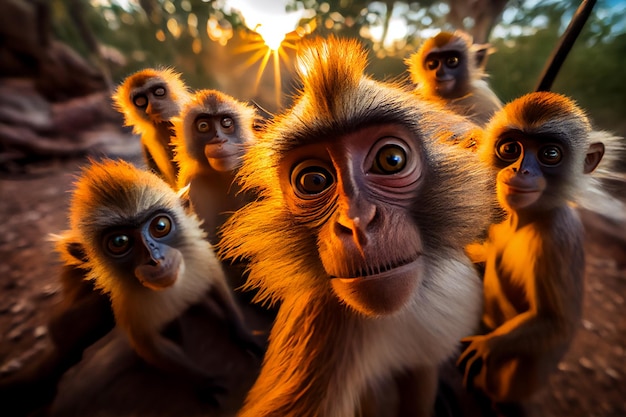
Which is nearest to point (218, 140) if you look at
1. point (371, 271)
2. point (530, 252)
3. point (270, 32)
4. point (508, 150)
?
point (270, 32)

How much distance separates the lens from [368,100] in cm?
61

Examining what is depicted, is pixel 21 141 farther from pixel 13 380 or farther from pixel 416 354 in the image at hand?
pixel 416 354

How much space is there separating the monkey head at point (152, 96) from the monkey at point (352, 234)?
236 millimetres

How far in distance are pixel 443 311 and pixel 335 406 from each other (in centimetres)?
32

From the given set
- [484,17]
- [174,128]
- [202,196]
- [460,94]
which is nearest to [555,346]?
[460,94]

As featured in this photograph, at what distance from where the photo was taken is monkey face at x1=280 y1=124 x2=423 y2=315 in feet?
1.76

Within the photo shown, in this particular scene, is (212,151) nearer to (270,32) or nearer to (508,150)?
(270,32)

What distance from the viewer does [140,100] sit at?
843 millimetres

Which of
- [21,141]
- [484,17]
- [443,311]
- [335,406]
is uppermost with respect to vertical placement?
[21,141]

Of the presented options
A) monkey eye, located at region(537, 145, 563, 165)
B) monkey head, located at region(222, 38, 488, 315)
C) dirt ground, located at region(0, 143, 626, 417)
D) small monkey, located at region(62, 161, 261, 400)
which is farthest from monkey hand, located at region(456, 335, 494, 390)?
small monkey, located at region(62, 161, 261, 400)

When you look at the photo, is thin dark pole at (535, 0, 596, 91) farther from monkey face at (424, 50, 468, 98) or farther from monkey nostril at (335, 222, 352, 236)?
monkey nostril at (335, 222, 352, 236)

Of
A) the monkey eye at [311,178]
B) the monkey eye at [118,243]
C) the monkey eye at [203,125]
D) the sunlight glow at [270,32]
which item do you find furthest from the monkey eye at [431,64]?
the monkey eye at [118,243]

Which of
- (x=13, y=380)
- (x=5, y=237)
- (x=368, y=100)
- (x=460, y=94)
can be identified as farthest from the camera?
(x=5, y=237)

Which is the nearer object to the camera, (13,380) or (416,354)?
(416,354)
